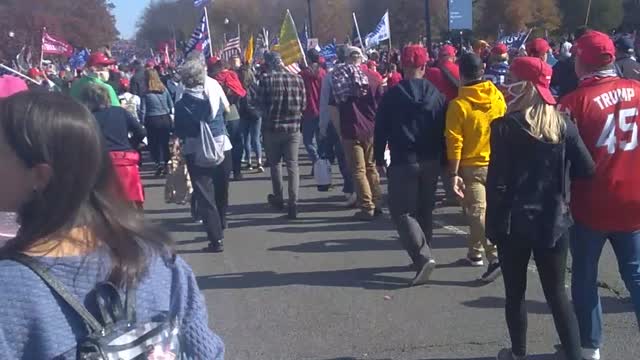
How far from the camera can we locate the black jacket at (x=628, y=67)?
342 inches

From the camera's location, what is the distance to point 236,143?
1276 centimetres

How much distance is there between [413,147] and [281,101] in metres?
3.20

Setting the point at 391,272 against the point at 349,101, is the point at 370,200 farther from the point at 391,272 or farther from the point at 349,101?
the point at 391,272

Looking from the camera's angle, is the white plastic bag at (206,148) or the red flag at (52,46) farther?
the red flag at (52,46)

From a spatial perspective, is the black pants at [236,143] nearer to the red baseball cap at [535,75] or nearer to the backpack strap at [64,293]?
the red baseball cap at [535,75]

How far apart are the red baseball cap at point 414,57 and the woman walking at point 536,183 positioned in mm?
2145

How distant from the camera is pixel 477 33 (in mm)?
41062

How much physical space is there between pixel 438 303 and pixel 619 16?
38.5m

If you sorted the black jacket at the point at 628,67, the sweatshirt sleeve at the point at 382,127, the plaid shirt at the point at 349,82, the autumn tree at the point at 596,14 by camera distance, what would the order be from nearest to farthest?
the sweatshirt sleeve at the point at 382,127 < the black jacket at the point at 628,67 < the plaid shirt at the point at 349,82 < the autumn tree at the point at 596,14

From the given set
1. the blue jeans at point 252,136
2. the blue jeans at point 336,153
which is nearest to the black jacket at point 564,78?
the blue jeans at point 336,153

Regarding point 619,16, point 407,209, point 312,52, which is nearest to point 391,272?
point 407,209

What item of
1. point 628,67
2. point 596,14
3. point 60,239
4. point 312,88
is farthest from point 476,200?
point 596,14

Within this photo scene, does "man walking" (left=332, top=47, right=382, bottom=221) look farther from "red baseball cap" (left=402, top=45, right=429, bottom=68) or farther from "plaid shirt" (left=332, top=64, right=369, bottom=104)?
"red baseball cap" (left=402, top=45, right=429, bottom=68)

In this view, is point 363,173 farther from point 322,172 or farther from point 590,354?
point 590,354
